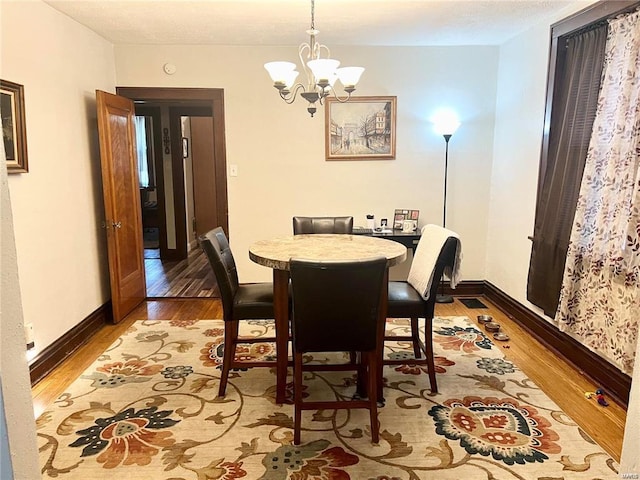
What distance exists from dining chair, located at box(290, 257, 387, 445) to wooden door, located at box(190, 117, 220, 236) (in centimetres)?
531

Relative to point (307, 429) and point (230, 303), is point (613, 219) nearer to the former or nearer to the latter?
point (307, 429)

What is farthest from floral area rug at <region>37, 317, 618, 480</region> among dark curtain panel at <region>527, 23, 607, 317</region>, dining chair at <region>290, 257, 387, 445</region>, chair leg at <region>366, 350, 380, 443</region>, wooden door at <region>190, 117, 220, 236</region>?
wooden door at <region>190, 117, 220, 236</region>

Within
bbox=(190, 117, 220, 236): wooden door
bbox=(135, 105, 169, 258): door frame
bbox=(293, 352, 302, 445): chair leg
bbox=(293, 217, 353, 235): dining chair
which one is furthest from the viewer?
bbox=(190, 117, 220, 236): wooden door

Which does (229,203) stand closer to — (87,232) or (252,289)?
(87,232)

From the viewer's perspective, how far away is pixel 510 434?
7.74 feet

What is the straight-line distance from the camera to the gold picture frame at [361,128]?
14.6 ft

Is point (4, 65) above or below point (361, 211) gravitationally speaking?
above

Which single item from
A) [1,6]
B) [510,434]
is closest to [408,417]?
[510,434]

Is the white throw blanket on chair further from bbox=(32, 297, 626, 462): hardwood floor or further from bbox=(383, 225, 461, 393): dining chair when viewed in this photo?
bbox=(32, 297, 626, 462): hardwood floor

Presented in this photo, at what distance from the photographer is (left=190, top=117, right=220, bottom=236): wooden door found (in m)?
Answer: 7.21

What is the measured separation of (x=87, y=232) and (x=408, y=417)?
287 centimetres

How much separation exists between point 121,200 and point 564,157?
3.53m

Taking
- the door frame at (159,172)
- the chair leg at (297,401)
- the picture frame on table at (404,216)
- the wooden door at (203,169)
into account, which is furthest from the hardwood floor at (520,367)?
the wooden door at (203,169)

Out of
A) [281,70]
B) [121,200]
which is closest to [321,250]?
[281,70]
